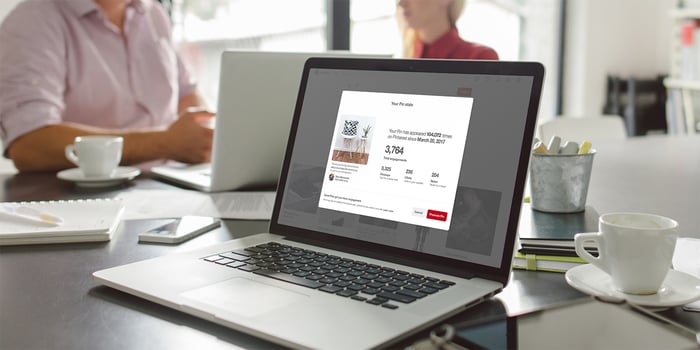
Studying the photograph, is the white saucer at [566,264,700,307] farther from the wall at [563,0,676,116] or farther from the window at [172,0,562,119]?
the wall at [563,0,676,116]

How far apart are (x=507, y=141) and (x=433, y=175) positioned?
0.10 meters

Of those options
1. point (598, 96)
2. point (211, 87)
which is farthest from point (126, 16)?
point (598, 96)

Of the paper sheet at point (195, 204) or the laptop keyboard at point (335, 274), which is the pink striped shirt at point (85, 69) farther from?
the laptop keyboard at point (335, 274)

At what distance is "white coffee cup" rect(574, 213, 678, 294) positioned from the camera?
668mm

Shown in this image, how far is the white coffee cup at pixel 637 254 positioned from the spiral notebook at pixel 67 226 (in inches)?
27.2

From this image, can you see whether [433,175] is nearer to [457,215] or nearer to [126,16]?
[457,215]

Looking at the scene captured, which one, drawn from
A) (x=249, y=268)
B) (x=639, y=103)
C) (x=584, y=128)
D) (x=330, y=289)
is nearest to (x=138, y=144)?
(x=249, y=268)

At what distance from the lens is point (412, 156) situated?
2.68 feet

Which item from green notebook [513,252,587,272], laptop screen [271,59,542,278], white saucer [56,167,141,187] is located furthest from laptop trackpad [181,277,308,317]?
white saucer [56,167,141,187]

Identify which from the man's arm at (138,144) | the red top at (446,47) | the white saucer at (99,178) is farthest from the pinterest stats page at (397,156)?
the red top at (446,47)

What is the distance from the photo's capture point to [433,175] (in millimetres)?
794

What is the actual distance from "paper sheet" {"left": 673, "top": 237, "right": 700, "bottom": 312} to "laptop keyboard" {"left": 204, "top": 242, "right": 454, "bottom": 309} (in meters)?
0.30

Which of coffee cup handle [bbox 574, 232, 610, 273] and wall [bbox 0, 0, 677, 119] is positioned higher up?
wall [bbox 0, 0, 677, 119]

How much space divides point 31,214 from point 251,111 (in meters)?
0.43
